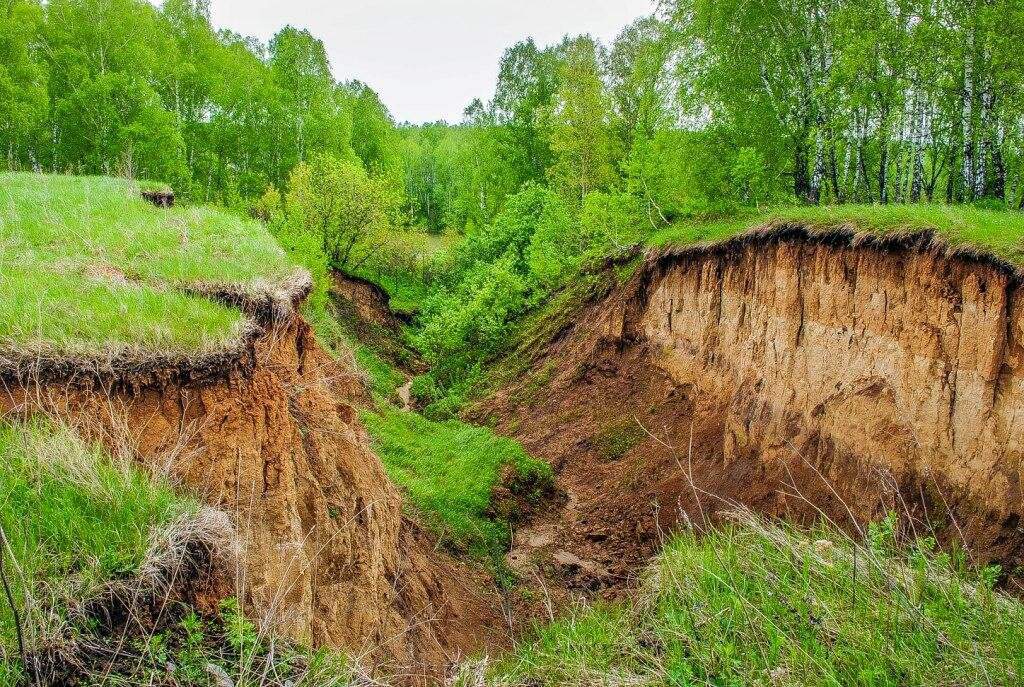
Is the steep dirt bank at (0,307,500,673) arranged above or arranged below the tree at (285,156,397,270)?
below

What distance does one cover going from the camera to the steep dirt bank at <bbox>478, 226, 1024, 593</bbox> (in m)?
9.34

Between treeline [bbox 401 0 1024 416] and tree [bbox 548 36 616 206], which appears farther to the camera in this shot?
tree [bbox 548 36 616 206]

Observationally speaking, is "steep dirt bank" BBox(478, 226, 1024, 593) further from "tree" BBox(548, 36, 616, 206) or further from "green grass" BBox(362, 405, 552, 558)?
"tree" BBox(548, 36, 616, 206)

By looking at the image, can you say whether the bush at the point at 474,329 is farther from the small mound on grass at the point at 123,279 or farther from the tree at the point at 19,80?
the tree at the point at 19,80

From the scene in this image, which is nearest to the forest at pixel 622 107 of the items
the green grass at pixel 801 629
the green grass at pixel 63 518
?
the green grass at pixel 801 629

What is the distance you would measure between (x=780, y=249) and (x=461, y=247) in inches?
777

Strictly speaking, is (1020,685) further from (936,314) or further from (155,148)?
(155,148)

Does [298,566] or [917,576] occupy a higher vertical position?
[917,576]

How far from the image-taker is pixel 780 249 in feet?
Answer: 44.3

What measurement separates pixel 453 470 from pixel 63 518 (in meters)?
11.3

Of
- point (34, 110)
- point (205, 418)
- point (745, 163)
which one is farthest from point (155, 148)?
point (205, 418)

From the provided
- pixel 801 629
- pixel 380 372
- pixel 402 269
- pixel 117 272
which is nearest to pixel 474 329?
pixel 380 372

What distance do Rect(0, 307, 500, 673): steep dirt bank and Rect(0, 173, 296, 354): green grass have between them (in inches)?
14.5

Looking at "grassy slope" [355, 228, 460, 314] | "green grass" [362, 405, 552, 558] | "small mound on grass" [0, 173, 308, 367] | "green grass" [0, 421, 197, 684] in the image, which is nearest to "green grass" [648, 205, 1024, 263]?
"green grass" [362, 405, 552, 558]
